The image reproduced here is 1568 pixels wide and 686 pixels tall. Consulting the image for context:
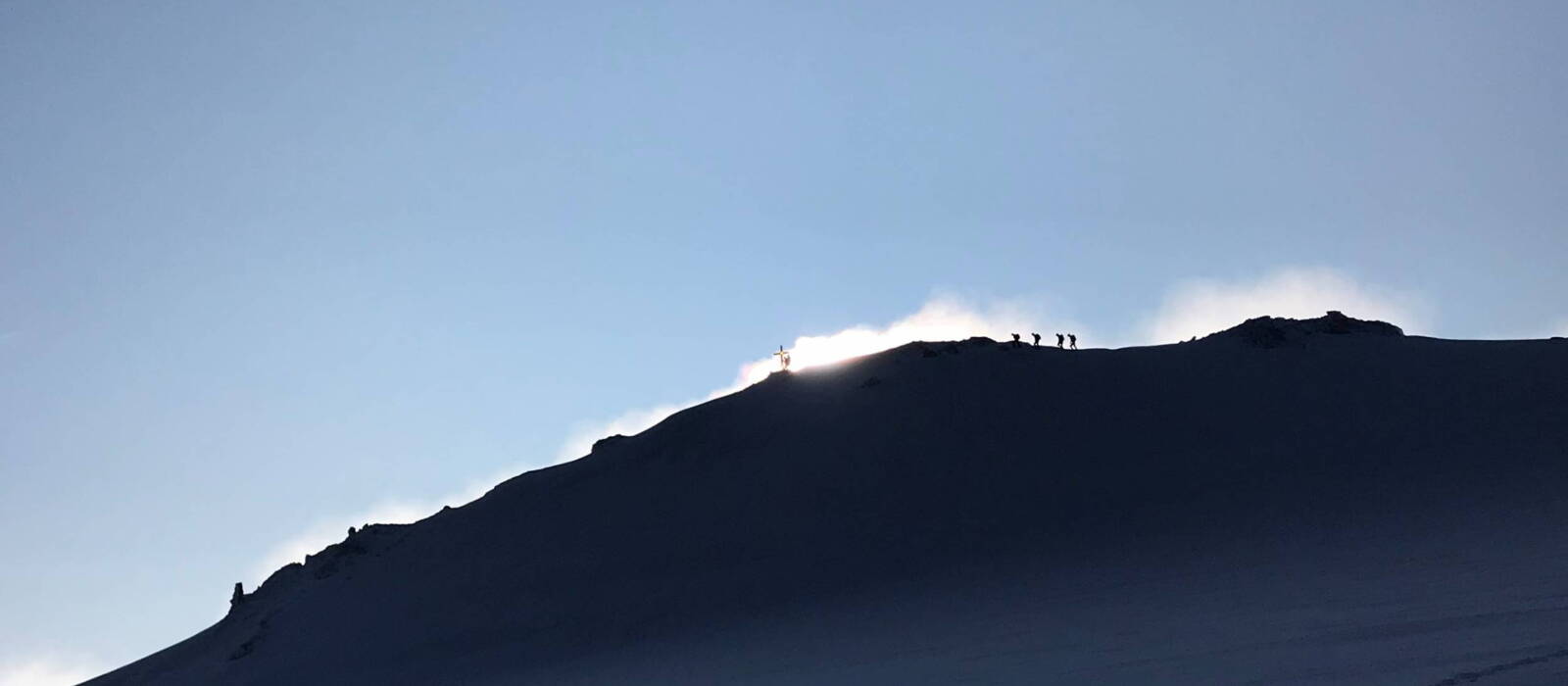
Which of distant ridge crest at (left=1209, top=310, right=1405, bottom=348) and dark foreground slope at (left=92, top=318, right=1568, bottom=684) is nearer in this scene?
dark foreground slope at (left=92, top=318, right=1568, bottom=684)

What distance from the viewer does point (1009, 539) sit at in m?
22.0

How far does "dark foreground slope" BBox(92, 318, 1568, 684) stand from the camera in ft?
44.1

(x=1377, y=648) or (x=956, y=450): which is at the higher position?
(x=956, y=450)

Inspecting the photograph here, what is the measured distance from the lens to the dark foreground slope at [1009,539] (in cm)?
1343

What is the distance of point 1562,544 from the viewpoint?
15.4 metres

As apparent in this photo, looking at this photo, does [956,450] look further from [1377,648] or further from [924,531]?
[1377,648]

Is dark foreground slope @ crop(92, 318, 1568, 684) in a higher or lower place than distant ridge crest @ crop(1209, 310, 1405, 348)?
lower

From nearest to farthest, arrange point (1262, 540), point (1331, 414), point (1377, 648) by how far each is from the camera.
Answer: point (1377, 648), point (1262, 540), point (1331, 414)

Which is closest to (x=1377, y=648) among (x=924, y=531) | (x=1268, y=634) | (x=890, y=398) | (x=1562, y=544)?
(x=1268, y=634)

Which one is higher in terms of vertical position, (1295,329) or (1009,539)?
(1295,329)

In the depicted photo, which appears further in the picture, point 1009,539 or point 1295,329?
point 1295,329

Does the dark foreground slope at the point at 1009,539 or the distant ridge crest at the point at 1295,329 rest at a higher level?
the distant ridge crest at the point at 1295,329

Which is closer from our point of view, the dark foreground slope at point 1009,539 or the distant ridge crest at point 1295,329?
the dark foreground slope at point 1009,539

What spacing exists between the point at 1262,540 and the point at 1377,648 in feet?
30.9
